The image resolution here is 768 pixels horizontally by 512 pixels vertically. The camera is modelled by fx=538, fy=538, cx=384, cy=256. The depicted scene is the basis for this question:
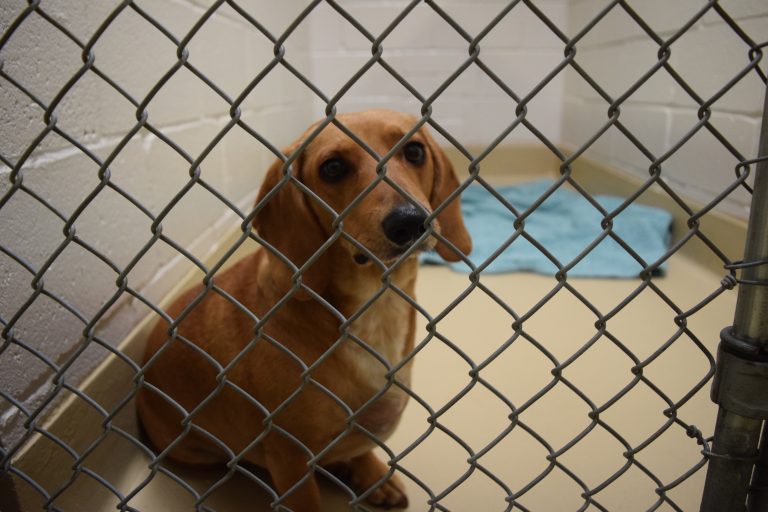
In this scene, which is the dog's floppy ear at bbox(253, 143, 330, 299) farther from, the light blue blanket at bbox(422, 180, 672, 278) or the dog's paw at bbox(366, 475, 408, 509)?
the light blue blanket at bbox(422, 180, 672, 278)

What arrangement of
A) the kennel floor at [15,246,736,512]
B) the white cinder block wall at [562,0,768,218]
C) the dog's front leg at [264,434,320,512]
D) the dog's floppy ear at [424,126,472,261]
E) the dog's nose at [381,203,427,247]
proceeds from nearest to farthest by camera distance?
the dog's nose at [381,203,427,247] < the dog's front leg at [264,434,320,512] < the kennel floor at [15,246,736,512] < the dog's floppy ear at [424,126,472,261] < the white cinder block wall at [562,0,768,218]

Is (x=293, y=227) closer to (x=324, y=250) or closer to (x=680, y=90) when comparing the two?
(x=324, y=250)

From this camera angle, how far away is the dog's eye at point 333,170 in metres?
1.24

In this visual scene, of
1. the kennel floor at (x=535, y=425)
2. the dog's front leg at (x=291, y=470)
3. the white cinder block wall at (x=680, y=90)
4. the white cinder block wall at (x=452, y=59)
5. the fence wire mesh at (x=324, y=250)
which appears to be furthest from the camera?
the white cinder block wall at (x=452, y=59)

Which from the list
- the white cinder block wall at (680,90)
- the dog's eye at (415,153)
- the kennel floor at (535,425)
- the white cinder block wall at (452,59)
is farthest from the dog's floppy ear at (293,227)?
the white cinder block wall at (452,59)

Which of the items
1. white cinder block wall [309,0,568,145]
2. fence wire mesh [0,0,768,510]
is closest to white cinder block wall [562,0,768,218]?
white cinder block wall [309,0,568,145]

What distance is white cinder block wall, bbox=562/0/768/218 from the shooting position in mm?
2035

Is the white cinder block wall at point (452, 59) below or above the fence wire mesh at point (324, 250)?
above

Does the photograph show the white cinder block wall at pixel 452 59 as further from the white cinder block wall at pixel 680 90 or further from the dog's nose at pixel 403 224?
the dog's nose at pixel 403 224

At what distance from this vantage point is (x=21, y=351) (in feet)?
3.65

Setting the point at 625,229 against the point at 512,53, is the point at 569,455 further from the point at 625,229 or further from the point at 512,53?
the point at 512,53

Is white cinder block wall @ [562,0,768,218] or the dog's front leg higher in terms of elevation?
white cinder block wall @ [562,0,768,218]

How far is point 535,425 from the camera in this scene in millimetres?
1559

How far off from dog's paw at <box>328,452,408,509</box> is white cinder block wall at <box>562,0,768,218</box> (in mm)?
1741
